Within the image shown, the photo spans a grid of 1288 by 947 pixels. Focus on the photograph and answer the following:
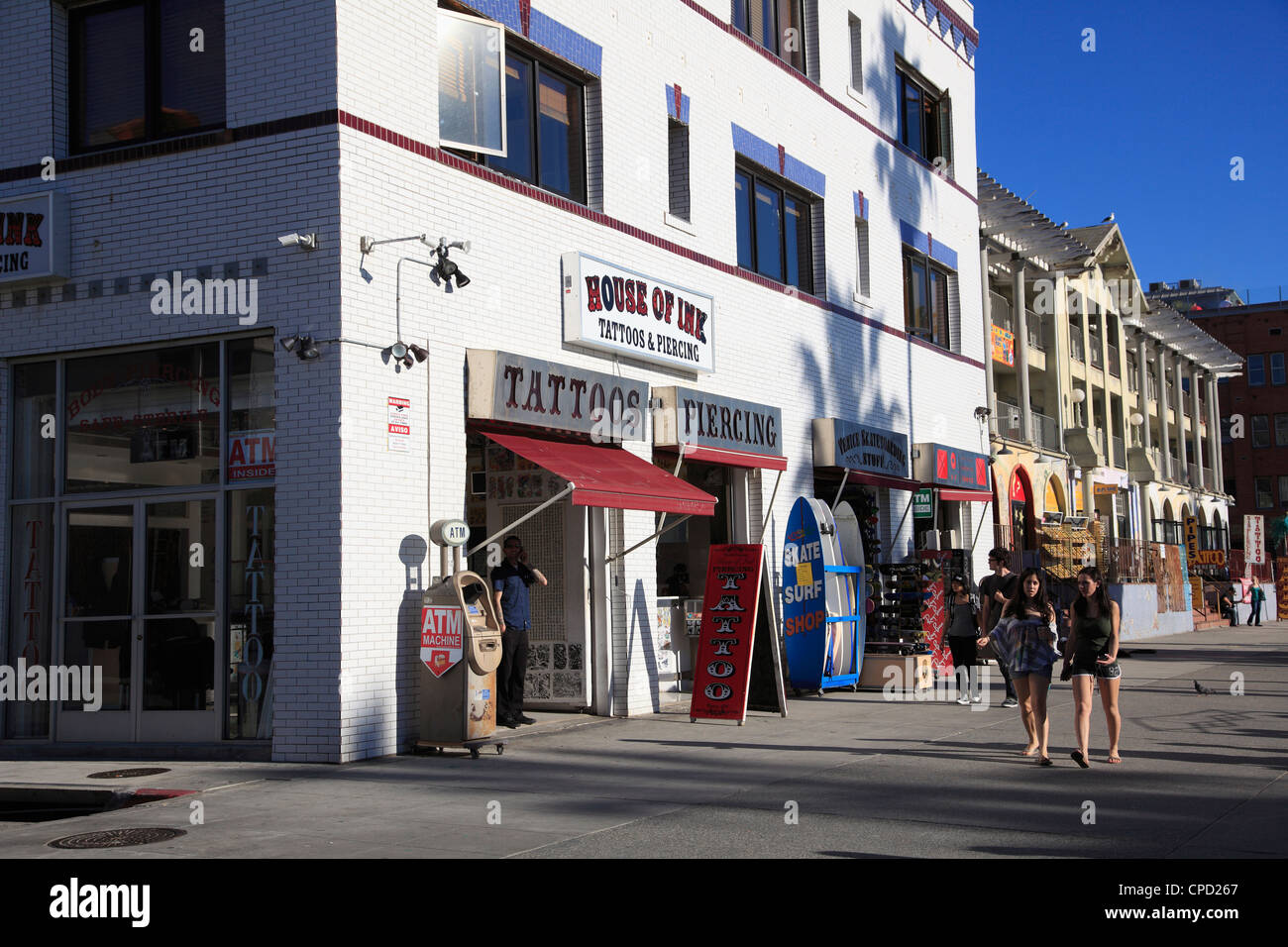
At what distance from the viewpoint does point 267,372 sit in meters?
11.8

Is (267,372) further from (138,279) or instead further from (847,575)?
(847,575)

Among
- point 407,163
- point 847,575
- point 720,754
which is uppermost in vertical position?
point 407,163

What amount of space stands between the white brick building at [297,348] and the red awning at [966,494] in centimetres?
831

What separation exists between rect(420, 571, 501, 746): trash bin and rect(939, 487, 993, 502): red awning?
13.2 metres

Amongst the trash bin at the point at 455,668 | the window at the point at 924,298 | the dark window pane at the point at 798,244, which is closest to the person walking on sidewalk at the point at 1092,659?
the trash bin at the point at 455,668

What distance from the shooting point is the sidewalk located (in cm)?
748

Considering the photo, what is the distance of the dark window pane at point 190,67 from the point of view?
1216 centimetres

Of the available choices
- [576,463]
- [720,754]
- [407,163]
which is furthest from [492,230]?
[720,754]

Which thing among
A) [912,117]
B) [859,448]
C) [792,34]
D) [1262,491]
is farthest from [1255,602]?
[1262,491]

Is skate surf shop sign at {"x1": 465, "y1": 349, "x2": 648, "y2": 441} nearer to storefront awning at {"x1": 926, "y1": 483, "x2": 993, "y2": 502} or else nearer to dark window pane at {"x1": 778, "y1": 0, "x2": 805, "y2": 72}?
dark window pane at {"x1": 778, "y1": 0, "x2": 805, "y2": 72}

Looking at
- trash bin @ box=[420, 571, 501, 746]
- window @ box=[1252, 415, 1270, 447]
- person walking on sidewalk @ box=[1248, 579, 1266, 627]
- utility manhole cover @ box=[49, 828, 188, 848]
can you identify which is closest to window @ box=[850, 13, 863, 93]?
trash bin @ box=[420, 571, 501, 746]

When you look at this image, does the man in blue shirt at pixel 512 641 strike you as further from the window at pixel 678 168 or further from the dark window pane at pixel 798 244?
the dark window pane at pixel 798 244

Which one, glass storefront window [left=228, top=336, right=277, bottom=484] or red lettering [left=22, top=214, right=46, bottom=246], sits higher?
red lettering [left=22, top=214, right=46, bottom=246]
